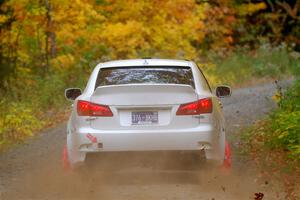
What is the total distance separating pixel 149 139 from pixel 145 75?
1.09 meters

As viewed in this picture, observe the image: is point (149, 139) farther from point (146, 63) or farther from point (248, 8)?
point (248, 8)

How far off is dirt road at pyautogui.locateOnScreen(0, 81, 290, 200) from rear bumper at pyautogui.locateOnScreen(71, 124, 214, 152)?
0.21m

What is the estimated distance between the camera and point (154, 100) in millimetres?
8172

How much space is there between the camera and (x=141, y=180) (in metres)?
8.76

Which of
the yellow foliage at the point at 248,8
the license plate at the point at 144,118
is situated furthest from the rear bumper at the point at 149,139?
the yellow foliage at the point at 248,8

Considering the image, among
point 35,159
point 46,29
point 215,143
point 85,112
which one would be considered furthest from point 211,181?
point 46,29

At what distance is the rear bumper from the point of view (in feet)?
26.7

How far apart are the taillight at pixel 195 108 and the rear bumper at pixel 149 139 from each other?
0.18 meters

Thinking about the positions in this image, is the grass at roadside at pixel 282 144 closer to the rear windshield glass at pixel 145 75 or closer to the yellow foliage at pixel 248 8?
the rear windshield glass at pixel 145 75

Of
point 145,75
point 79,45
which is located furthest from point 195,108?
point 79,45

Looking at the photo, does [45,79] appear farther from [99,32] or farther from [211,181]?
[211,181]

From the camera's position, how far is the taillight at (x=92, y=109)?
8250 mm

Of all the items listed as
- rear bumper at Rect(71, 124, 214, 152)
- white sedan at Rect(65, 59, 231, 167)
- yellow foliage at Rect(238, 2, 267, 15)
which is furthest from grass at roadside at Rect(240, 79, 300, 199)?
yellow foliage at Rect(238, 2, 267, 15)

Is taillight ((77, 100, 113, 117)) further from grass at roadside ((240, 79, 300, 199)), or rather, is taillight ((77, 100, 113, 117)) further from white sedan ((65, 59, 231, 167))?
grass at roadside ((240, 79, 300, 199))
